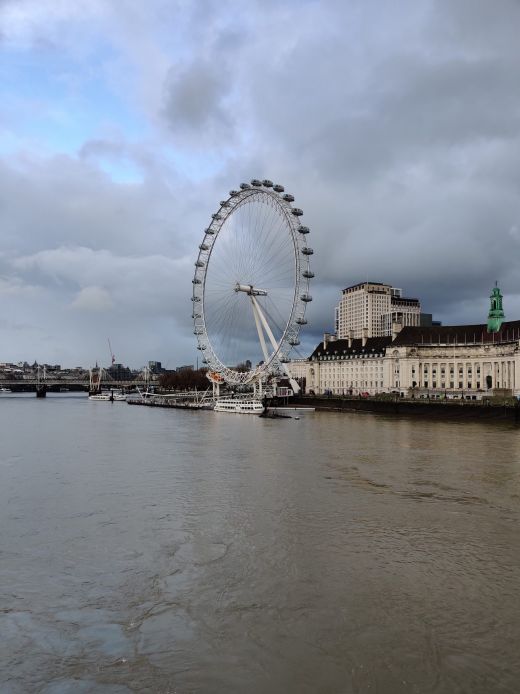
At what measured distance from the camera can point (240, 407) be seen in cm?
7106

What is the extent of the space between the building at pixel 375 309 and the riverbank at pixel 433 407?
9006cm

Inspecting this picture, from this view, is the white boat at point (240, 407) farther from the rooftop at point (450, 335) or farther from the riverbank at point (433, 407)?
the rooftop at point (450, 335)

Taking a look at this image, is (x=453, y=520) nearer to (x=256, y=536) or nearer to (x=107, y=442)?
(x=256, y=536)

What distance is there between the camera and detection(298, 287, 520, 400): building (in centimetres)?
8956

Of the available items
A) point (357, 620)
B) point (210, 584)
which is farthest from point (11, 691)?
point (357, 620)

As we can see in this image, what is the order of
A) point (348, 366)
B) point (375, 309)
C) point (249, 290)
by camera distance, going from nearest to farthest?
point (249, 290)
point (348, 366)
point (375, 309)

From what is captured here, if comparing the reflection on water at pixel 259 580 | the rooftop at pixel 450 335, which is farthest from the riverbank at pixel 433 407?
the reflection on water at pixel 259 580

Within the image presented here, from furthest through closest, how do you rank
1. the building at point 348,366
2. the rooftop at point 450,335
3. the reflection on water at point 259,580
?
1. the building at point 348,366
2. the rooftop at point 450,335
3. the reflection on water at point 259,580

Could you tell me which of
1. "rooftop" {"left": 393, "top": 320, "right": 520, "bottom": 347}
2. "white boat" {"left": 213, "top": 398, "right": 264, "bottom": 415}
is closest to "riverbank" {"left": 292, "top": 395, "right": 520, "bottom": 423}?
"white boat" {"left": 213, "top": 398, "right": 264, "bottom": 415}

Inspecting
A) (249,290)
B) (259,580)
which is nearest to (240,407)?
(249,290)

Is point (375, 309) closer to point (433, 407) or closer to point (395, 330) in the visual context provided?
point (395, 330)

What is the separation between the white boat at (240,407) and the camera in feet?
222

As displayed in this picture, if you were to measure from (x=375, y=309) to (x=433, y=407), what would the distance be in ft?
376

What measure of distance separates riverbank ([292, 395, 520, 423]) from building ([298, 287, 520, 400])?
14.3 meters
